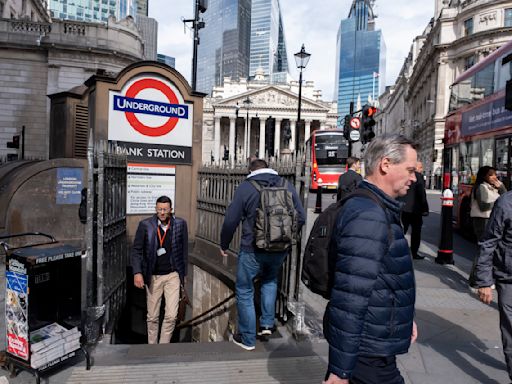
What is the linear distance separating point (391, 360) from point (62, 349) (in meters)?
2.55

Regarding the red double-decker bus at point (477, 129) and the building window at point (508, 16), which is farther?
the building window at point (508, 16)

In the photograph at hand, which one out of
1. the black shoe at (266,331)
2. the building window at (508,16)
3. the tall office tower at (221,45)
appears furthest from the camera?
the tall office tower at (221,45)

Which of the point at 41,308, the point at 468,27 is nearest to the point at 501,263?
the point at 41,308

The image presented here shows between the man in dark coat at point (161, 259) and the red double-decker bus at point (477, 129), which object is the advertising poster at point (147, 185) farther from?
the red double-decker bus at point (477, 129)

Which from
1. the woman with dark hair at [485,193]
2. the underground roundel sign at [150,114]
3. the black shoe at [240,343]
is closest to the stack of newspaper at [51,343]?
the black shoe at [240,343]

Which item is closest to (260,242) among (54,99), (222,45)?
(54,99)

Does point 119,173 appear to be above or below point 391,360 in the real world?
above

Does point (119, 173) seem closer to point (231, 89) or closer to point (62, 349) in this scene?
point (62, 349)

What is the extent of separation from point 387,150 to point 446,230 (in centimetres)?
591

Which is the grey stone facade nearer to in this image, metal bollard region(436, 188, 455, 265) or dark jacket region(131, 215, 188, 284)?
metal bollard region(436, 188, 455, 265)

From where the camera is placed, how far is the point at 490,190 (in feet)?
20.8

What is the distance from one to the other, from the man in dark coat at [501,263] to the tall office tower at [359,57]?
166 metres

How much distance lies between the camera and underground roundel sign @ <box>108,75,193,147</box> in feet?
20.2

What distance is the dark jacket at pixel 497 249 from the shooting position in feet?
Answer: 10.0
